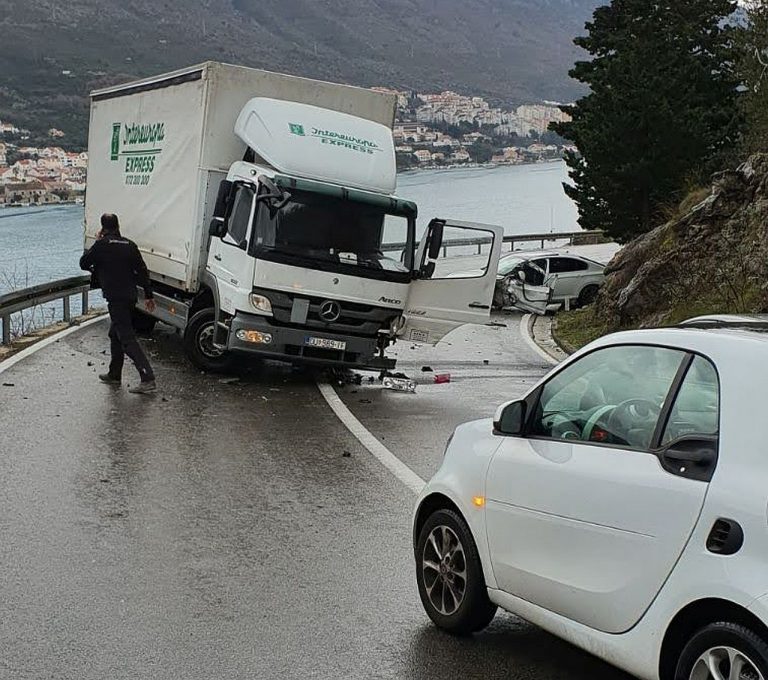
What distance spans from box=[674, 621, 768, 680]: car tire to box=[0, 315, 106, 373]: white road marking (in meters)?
12.2

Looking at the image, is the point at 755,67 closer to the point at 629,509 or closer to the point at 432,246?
the point at 432,246

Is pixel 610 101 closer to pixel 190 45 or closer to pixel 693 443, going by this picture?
pixel 693 443

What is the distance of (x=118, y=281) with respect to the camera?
14.0 metres

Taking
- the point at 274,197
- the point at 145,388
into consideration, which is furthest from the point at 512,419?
the point at 274,197

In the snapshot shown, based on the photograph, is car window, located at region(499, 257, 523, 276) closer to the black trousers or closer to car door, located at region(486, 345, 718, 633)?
the black trousers

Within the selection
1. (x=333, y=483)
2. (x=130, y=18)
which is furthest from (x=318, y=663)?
(x=130, y=18)

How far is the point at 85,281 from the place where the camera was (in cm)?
2167

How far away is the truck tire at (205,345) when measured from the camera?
1550 centimetres

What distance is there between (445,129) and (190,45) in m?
66.8

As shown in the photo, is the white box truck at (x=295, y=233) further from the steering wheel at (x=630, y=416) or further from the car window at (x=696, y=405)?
the car window at (x=696, y=405)

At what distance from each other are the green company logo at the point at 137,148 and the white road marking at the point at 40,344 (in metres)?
2.67

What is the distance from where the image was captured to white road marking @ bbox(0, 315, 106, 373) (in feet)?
51.4

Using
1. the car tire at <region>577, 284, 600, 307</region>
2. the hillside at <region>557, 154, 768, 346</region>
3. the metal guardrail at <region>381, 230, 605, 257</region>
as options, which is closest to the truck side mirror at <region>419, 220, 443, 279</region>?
the hillside at <region>557, 154, 768, 346</region>

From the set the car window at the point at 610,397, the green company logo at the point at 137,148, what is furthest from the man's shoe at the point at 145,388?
the car window at the point at 610,397
